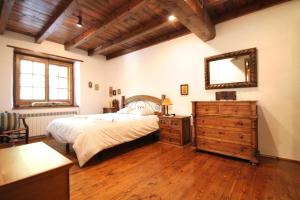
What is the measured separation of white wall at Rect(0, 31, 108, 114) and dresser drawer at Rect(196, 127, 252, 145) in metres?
3.69

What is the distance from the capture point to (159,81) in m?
4.18

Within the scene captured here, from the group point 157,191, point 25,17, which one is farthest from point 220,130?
point 25,17

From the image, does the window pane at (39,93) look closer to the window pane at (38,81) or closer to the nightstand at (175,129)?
the window pane at (38,81)

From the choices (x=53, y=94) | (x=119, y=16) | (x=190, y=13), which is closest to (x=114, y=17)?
(x=119, y=16)

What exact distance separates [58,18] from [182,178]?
3407 millimetres

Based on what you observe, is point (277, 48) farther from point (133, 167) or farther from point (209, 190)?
point (133, 167)

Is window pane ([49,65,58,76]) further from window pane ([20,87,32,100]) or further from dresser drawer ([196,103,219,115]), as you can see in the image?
dresser drawer ([196,103,219,115])

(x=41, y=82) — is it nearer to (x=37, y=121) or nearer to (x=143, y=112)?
(x=37, y=121)

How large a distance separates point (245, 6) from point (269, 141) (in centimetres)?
243

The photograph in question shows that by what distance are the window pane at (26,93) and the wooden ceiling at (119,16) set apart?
1.27 m

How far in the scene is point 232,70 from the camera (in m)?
3.00

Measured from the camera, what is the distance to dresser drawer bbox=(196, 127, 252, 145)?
244 centimetres

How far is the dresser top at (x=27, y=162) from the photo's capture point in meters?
0.65

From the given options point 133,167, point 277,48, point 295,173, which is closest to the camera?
point 295,173
